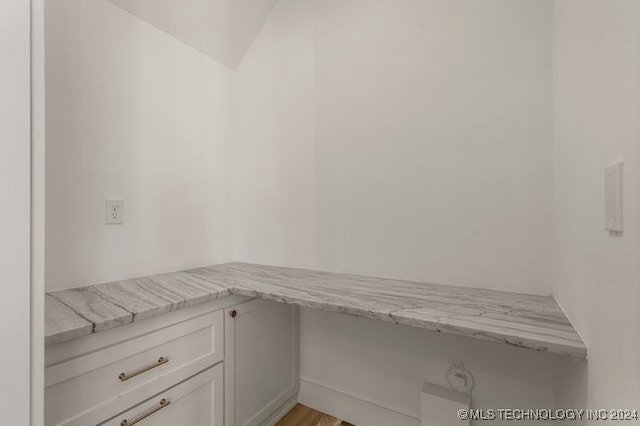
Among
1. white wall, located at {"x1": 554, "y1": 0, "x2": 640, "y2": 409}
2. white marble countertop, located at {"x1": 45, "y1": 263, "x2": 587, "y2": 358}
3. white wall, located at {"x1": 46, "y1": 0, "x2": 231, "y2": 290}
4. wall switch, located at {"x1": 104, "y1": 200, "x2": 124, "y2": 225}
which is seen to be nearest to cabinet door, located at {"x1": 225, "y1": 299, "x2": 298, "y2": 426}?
white marble countertop, located at {"x1": 45, "y1": 263, "x2": 587, "y2": 358}

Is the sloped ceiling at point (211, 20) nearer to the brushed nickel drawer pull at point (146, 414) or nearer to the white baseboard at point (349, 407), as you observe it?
the brushed nickel drawer pull at point (146, 414)

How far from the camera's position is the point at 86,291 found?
1208mm

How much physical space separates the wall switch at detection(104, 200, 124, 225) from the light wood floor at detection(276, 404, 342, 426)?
1.33 metres

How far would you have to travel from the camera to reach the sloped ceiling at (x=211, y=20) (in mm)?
1468

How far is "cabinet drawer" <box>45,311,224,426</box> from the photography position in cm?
84

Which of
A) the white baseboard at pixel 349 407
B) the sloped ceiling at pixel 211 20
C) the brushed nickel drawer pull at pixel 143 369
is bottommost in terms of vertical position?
the white baseboard at pixel 349 407

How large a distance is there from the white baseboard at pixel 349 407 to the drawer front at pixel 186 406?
23.6 inches

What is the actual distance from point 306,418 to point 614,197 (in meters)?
1.71

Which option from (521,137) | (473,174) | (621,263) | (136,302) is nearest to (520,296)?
(473,174)

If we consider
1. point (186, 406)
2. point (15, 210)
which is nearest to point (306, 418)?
point (186, 406)

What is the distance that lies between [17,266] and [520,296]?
1.52m

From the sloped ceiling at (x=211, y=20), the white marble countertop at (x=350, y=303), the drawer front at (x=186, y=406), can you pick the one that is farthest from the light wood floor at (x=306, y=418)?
the sloped ceiling at (x=211, y=20)

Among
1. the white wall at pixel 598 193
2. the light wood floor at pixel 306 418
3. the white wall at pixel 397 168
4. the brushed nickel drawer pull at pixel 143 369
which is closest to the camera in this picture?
the white wall at pixel 598 193

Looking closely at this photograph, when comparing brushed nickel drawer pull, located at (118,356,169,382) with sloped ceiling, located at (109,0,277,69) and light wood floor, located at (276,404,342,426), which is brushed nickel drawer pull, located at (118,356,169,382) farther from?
sloped ceiling, located at (109,0,277,69)
